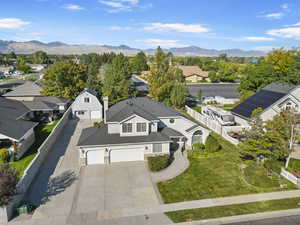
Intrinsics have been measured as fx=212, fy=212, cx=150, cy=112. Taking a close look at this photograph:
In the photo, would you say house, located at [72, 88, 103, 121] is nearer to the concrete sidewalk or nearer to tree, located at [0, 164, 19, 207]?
tree, located at [0, 164, 19, 207]

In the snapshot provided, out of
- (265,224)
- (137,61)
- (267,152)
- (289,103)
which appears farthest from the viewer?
(137,61)

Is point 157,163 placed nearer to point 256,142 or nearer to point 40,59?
point 256,142

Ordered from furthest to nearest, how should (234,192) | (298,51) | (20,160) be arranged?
(298,51), (20,160), (234,192)

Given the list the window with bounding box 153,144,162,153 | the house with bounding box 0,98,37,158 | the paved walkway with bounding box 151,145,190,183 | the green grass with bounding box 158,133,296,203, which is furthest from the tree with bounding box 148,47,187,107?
the house with bounding box 0,98,37,158

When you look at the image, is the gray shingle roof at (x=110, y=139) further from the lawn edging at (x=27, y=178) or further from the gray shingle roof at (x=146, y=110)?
the lawn edging at (x=27, y=178)

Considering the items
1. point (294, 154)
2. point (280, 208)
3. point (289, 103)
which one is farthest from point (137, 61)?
point (280, 208)

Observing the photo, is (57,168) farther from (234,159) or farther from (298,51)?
(298,51)

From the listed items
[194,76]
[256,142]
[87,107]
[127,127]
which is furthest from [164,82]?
[194,76]
